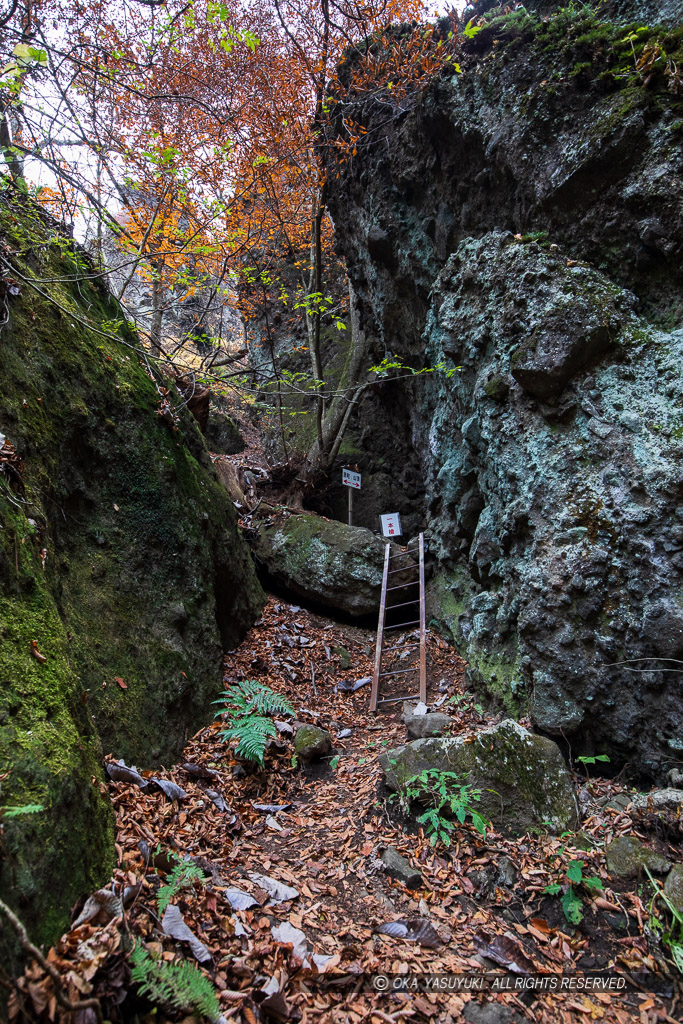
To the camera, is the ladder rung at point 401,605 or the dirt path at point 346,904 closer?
the dirt path at point 346,904

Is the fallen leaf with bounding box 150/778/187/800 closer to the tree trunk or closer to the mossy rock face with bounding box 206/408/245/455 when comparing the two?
the tree trunk

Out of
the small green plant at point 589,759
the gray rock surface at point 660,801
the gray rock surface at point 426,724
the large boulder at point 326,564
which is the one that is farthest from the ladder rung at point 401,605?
the gray rock surface at point 660,801

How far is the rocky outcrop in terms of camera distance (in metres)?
3.90

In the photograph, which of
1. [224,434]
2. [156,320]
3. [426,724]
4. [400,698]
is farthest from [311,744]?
[224,434]

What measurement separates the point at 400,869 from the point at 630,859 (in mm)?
1436

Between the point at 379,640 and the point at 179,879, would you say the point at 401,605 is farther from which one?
the point at 179,879

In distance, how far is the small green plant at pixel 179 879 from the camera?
2.13m

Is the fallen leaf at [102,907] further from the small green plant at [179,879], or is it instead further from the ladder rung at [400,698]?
the ladder rung at [400,698]

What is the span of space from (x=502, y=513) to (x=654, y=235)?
2816mm

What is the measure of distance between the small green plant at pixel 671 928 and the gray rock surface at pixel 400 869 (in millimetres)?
1301

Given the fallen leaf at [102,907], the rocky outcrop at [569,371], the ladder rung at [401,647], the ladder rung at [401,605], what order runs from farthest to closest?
1. the ladder rung at [401,605]
2. the ladder rung at [401,647]
3. the rocky outcrop at [569,371]
4. the fallen leaf at [102,907]

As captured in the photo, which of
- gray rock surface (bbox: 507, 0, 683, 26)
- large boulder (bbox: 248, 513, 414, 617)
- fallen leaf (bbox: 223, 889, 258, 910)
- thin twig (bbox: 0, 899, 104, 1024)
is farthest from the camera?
large boulder (bbox: 248, 513, 414, 617)

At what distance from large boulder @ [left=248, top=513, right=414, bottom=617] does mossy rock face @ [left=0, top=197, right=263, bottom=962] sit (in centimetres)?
168

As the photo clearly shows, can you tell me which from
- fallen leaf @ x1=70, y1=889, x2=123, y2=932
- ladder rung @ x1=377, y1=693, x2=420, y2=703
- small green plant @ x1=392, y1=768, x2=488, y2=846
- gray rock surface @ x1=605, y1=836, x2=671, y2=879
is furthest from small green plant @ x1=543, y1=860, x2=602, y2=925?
ladder rung @ x1=377, y1=693, x2=420, y2=703
